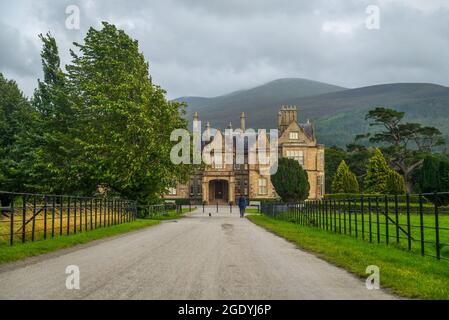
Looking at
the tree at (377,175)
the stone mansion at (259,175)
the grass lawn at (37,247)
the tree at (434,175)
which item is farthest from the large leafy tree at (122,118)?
the stone mansion at (259,175)

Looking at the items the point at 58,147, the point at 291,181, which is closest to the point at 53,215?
the point at 58,147

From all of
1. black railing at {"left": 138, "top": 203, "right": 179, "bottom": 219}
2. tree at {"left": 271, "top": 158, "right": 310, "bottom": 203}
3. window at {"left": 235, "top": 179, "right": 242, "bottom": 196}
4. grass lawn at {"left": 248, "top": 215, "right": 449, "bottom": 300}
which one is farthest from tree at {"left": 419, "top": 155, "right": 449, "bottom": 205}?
grass lawn at {"left": 248, "top": 215, "right": 449, "bottom": 300}

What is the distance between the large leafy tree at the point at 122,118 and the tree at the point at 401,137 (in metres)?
47.9

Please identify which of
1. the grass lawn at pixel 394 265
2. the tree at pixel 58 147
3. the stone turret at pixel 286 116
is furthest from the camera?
the stone turret at pixel 286 116

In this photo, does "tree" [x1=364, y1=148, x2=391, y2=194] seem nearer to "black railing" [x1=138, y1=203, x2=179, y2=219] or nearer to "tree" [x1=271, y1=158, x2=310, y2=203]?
"tree" [x1=271, y1=158, x2=310, y2=203]

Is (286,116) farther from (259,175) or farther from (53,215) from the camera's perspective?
(53,215)

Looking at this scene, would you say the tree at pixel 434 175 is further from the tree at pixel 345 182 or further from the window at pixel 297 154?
the window at pixel 297 154

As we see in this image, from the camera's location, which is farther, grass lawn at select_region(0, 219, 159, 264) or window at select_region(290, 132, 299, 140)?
window at select_region(290, 132, 299, 140)

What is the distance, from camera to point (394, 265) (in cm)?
1147

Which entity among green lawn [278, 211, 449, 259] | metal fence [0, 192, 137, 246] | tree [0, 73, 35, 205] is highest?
tree [0, 73, 35, 205]

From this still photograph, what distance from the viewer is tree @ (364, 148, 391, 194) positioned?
66.3 m

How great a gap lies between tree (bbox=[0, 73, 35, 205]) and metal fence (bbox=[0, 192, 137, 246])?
47.6 feet

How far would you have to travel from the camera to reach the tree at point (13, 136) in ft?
139

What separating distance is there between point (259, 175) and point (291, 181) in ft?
111
